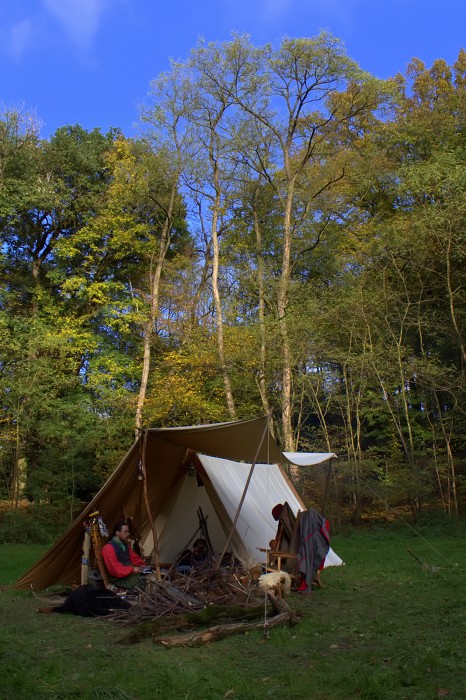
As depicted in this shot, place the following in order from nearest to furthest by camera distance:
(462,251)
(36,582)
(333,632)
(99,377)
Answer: (333,632) → (36,582) → (462,251) → (99,377)

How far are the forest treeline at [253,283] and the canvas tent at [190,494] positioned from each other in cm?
557

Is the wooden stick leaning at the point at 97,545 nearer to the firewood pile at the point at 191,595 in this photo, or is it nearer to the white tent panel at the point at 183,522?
the firewood pile at the point at 191,595

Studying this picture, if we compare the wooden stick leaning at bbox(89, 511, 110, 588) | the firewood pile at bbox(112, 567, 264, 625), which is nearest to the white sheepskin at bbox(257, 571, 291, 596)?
the firewood pile at bbox(112, 567, 264, 625)

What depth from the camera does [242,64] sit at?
17.6 m

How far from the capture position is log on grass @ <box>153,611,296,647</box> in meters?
4.29

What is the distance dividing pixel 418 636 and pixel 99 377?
13313 mm

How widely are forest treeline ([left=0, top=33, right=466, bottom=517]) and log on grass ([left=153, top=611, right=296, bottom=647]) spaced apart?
28.5 feet

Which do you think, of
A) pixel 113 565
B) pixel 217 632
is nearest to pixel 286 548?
pixel 113 565

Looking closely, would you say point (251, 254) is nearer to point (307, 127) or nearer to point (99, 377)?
point (307, 127)

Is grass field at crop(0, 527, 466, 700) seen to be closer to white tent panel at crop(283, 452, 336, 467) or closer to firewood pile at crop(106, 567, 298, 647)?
firewood pile at crop(106, 567, 298, 647)

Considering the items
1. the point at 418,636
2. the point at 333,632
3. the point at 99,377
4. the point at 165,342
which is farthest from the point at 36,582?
the point at 165,342

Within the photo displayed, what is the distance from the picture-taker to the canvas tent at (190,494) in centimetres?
674

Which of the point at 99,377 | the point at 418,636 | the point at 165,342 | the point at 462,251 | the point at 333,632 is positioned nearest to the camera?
the point at 418,636

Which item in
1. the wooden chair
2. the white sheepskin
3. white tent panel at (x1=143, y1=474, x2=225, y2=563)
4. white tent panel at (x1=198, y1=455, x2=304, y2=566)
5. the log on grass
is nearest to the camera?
the log on grass
